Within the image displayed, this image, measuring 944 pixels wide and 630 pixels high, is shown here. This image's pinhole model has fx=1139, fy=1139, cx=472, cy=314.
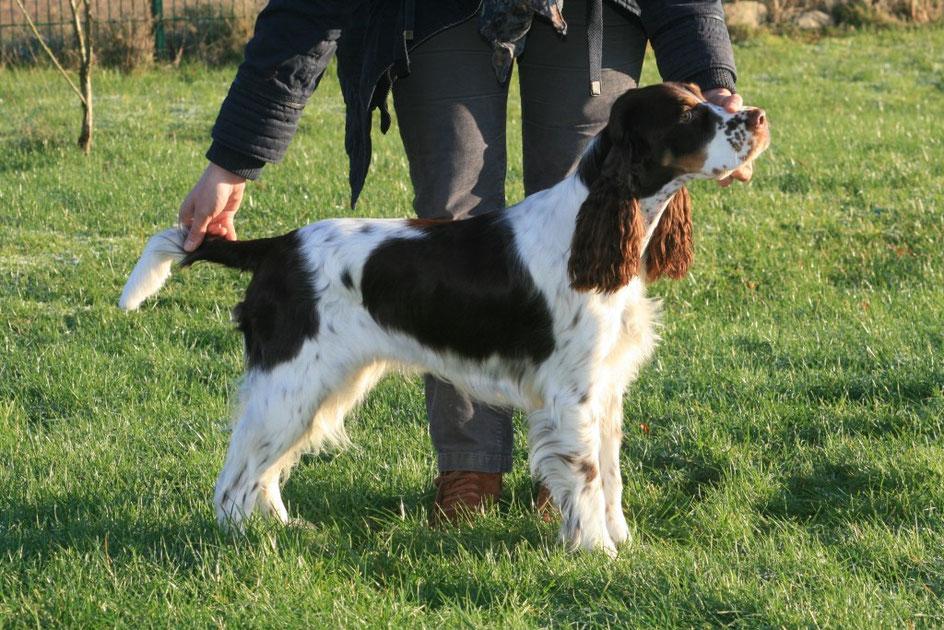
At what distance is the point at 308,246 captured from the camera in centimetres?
356

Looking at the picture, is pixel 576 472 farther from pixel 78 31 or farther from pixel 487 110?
pixel 78 31

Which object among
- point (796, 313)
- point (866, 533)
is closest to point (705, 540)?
point (866, 533)

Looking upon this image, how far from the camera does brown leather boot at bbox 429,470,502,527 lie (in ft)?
12.4

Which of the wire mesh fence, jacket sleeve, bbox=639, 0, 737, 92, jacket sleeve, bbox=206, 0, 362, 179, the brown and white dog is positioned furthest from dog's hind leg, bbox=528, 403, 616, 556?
the wire mesh fence

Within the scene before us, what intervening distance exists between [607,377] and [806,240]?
3916 mm

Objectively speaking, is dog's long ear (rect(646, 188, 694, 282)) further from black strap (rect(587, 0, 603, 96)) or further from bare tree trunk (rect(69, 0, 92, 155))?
bare tree trunk (rect(69, 0, 92, 155))

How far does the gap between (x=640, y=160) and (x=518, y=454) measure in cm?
146

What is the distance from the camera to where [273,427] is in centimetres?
357

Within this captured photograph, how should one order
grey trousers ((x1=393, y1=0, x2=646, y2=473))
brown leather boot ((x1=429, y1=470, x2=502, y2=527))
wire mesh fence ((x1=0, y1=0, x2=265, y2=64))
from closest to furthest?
grey trousers ((x1=393, y1=0, x2=646, y2=473))
brown leather boot ((x1=429, y1=470, x2=502, y2=527))
wire mesh fence ((x1=0, y1=0, x2=265, y2=64))

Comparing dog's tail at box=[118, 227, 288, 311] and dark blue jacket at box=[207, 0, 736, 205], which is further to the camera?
dog's tail at box=[118, 227, 288, 311]

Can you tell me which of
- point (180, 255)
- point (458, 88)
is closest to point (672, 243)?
point (458, 88)

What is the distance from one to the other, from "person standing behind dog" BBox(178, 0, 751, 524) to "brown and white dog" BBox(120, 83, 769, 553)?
238 millimetres

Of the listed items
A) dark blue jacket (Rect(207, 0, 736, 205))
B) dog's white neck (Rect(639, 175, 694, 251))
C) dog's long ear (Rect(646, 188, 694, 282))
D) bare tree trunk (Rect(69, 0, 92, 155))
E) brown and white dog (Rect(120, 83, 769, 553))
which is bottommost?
bare tree trunk (Rect(69, 0, 92, 155))

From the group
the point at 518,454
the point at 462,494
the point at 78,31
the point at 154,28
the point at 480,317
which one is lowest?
the point at 154,28
